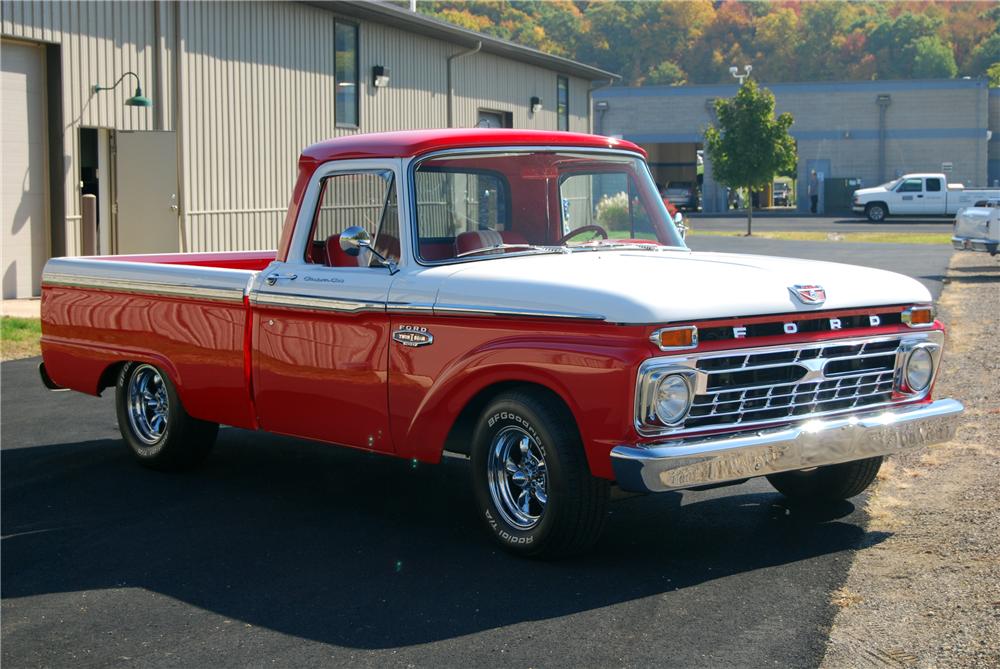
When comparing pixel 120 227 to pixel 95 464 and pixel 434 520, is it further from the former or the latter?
pixel 434 520

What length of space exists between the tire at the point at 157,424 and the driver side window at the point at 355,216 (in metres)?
1.46

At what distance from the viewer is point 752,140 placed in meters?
47.6

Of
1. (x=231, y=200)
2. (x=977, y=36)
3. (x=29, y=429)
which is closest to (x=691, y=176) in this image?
(x=231, y=200)

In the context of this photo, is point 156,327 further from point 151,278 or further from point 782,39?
point 782,39

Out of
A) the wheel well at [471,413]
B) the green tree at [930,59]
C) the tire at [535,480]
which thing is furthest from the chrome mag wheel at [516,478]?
the green tree at [930,59]

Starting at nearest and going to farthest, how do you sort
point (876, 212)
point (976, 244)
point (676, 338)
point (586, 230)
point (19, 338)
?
point (676, 338) → point (586, 230) → point (19, 338) → point (976, 244) → point (876, 212)

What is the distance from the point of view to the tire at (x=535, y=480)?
5.55 meters

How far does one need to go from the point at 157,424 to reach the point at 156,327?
2.27 ft

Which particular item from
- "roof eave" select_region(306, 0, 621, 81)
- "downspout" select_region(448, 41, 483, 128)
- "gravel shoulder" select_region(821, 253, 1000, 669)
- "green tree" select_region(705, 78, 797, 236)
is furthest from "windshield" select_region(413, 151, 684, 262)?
"green tree" select_region(705, 78, 797, 236)

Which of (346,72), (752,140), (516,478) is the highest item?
(752,140)

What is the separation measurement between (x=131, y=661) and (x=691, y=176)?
234 feet

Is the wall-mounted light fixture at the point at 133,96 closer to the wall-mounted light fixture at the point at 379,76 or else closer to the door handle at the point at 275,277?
the wall-mounted light fixture at the point at 379,76

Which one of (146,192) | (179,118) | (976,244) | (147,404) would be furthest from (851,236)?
(147,404)

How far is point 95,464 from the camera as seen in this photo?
322 inches
